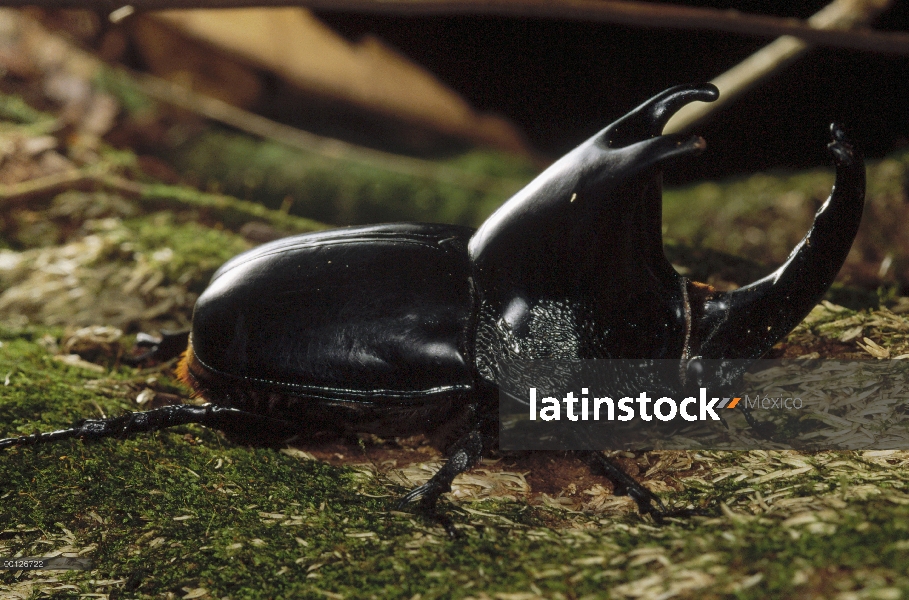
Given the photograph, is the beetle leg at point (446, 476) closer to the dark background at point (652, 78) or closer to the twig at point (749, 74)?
the twig at point (749, 74)

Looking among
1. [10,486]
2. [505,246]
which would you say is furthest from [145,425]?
[505,246]

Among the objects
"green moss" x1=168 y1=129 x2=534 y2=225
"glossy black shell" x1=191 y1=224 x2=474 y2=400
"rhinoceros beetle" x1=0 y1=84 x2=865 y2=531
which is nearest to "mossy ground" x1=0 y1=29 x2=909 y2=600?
"rhinoceros beetle" x1=0 y1=84 x2=865 y2=531

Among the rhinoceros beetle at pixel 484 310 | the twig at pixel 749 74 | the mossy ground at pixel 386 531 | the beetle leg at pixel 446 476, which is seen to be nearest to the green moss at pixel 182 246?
the mossy ground at pixel 386 531

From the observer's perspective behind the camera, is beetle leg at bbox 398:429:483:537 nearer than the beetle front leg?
No

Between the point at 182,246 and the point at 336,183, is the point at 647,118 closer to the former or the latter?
the point at 182,246

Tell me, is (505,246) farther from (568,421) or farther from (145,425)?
(145,425)

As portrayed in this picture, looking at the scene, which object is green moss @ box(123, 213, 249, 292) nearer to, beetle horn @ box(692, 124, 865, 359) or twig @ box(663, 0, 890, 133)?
beetle horn @ box(692, 124, 865, 359)
